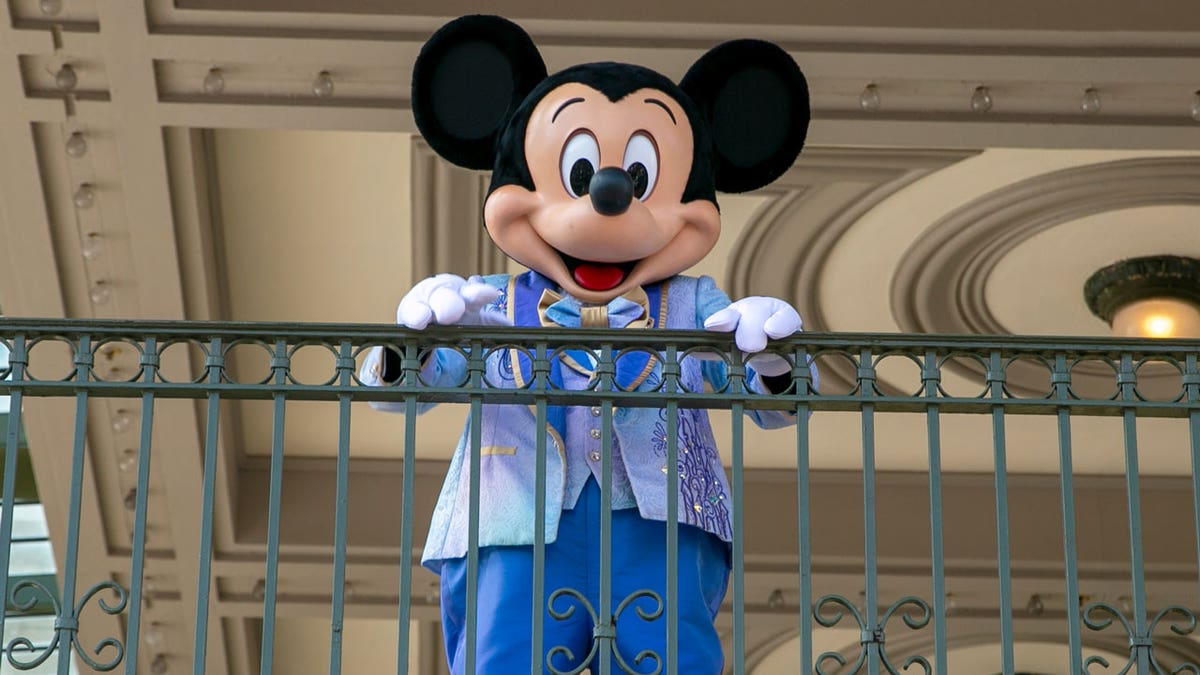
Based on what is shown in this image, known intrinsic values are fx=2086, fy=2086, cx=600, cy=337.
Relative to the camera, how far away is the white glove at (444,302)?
4.48 metres

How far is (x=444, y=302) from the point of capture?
14.8ft

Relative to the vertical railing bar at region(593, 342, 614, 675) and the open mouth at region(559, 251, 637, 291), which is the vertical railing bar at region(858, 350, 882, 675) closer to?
the vertical railing bar at region(593, 342, 614, 675)

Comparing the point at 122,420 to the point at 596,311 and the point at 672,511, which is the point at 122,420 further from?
the point at 672,511

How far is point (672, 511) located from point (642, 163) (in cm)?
97

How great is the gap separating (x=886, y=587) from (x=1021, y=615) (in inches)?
29.0

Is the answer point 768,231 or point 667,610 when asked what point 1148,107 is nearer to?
point 768,231

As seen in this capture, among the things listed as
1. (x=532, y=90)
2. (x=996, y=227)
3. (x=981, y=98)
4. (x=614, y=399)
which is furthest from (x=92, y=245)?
(x=614, y=399)

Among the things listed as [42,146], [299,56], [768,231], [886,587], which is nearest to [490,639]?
[299,56]

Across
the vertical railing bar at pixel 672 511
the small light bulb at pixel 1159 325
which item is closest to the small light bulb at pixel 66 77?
the vertical railing bar at pixel 672 511

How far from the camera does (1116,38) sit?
7797mm

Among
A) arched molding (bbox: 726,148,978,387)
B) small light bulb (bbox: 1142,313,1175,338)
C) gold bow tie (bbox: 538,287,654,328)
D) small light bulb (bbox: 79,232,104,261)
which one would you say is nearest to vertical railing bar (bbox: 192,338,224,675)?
gold bow tie (bbox: 538,287,654,328)

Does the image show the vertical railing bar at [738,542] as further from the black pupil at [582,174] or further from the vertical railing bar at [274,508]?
the vertical railing bar at [274,508]

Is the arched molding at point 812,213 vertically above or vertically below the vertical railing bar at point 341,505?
above

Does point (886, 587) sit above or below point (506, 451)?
above
